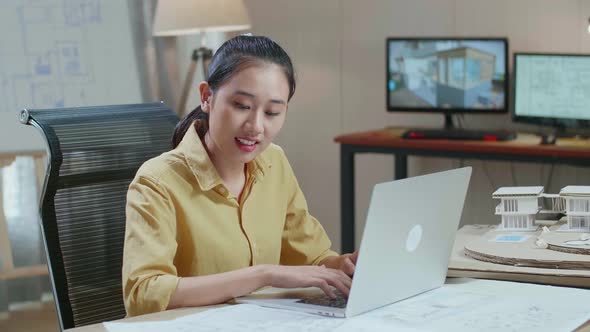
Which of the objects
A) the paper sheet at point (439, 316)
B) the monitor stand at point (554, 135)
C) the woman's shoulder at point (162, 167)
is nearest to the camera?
the paper sheet at point (439, 316)

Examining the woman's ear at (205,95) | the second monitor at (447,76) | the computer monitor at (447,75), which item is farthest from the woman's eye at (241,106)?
the computer monitor at (447,75)

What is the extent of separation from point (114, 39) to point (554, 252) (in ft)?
8.97

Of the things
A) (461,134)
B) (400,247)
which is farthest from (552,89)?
(400,247)

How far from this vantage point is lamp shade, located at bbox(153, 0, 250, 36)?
379 centimetres

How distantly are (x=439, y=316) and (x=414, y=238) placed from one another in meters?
0.14

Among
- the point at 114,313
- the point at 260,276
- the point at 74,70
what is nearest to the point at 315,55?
the point at 74,70

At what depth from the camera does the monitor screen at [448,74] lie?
400 centimetres

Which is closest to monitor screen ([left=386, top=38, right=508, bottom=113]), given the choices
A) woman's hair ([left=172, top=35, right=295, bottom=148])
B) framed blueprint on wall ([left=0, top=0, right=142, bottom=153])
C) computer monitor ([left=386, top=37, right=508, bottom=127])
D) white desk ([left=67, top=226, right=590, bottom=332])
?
computer monitor ([left=386, top=37, right=508, bottom=127])

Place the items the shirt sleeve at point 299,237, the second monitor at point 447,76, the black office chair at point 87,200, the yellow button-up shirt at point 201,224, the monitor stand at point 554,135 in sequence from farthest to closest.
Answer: the second monitor at point 447,76 < the monitor stand at point 554,135 < the shirt sleeve at point 299,237 < the black office chair at point 87,200 < the yellow button-up shirt at point 201,224

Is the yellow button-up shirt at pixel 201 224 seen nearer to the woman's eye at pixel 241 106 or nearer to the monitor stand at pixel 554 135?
the woman's eye at pixel 241 106

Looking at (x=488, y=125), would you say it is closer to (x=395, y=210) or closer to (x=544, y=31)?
(x=544, y=31)

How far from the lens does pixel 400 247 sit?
4.80ft

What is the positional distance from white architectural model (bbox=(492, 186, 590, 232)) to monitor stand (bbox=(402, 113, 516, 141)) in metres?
1.86

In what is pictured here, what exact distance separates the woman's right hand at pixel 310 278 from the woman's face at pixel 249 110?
0.26 meters
